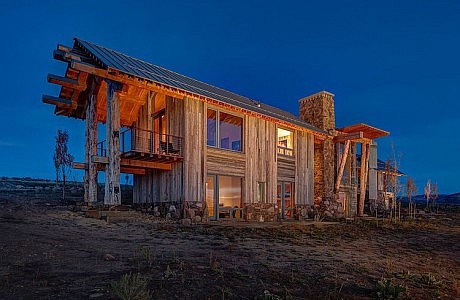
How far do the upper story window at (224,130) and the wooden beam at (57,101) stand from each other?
255 inches

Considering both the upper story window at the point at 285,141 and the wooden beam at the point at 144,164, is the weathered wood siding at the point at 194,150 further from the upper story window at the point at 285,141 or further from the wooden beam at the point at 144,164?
the upper story window at the point at 285,141

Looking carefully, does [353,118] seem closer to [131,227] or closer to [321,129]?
[321,129]

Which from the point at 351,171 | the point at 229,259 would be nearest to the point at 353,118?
the point at 351,171

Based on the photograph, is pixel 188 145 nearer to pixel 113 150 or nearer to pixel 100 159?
pixel 113 150

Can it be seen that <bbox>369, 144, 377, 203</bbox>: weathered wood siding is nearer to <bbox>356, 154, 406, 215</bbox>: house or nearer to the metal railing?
<bbox>356, 154, 406, 215</bbox>: house

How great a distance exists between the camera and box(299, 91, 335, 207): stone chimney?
23.7m

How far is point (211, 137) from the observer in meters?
17.3

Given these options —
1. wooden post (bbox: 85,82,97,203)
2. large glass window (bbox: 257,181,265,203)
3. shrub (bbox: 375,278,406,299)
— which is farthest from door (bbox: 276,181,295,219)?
shrub (bbox: 375,278,406,299)

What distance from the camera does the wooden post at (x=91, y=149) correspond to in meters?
15.0

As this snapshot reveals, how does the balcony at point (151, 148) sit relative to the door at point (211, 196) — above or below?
above

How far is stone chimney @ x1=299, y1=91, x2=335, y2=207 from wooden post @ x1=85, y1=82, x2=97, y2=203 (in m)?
14.4

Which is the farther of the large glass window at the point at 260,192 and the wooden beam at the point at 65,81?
the large glass window at the point at 260,192

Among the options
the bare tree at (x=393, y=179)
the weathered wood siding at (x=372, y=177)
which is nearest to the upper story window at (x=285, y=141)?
the bare tree at (x=393, y=179)

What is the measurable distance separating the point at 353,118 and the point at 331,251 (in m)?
178
